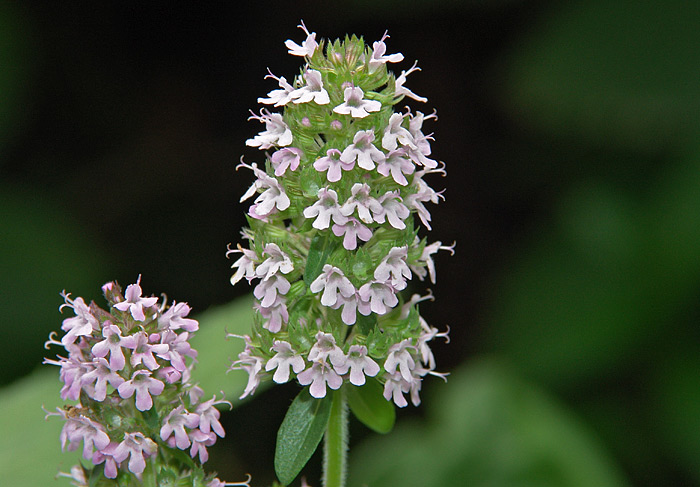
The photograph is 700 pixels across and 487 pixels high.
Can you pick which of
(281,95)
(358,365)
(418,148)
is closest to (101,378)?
(358,365)

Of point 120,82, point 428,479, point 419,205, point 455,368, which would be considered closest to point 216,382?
point 419,205

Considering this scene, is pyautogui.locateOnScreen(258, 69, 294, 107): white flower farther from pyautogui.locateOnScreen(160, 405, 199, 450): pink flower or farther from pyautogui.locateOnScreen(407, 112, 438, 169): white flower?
pyautogui.locateOnScreen(160, 405, 199, 450): pink flower

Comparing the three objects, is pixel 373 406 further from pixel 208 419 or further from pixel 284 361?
pixel 208 419

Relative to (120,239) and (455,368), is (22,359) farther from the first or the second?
(455,368)

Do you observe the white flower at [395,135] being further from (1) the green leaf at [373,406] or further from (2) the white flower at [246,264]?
(1) the green leaf at [373,406]

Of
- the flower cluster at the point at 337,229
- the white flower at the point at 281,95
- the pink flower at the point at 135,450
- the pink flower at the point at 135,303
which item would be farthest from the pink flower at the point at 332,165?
the pink flower at the point at 135,450

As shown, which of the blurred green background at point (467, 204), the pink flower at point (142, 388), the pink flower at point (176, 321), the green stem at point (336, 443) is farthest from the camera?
the blurred green background at point (467, 204)
